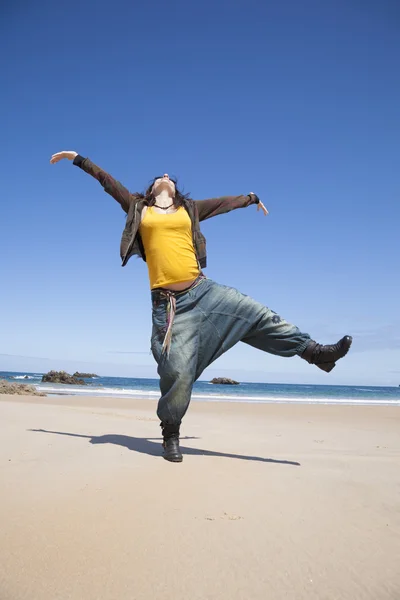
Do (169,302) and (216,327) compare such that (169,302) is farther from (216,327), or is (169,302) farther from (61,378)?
(61,378)

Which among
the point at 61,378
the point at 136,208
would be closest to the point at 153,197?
the point at 136,208

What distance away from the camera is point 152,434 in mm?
4691

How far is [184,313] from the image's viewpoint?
11.5 feet

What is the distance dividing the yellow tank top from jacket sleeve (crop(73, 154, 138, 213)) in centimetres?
21

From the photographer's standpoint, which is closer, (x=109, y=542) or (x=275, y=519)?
(x=109, y=542)

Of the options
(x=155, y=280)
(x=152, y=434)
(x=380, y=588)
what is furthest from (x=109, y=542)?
(x=152, y=434)

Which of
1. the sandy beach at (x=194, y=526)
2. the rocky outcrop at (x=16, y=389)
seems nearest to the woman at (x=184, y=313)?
the sandy beach at (x=194, y=526)

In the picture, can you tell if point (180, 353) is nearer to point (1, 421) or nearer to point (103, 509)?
point (103, 509)

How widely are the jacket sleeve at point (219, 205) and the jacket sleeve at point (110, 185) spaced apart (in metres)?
0.58

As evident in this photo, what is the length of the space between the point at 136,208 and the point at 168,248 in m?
0.44

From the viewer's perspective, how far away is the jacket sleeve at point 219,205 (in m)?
4.00

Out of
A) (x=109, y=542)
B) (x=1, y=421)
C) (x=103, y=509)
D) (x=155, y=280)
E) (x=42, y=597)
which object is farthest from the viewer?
(x=1, y=421)

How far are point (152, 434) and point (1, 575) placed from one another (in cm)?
336

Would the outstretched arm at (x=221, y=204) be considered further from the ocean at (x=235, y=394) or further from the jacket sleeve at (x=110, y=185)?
the ocean at (x=235, y=394)
